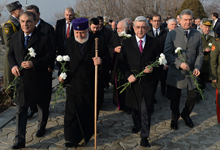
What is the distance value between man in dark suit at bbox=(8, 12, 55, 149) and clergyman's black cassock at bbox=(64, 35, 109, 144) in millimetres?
490

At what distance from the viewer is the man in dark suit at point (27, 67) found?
176 inches

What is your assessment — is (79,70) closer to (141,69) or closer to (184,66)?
(141,69)

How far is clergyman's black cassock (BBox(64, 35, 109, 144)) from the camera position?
453 centimetres

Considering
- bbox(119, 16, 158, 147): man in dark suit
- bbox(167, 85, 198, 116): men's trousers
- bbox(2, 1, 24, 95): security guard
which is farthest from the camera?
bbox(2, 1, 24, 95): security guard

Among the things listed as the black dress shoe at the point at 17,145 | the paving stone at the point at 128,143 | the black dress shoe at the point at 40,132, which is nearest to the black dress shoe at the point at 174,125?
the paving stone at the point at 128,143

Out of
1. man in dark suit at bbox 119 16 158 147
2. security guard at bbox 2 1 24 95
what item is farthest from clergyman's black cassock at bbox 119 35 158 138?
security guard at bbox 2 1 24 95

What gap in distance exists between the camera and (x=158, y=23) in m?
7.35

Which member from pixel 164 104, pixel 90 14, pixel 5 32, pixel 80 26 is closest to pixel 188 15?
pixel 80 26

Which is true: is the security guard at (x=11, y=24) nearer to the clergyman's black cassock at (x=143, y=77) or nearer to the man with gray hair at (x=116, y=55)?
the man with gray hair at (x=116, y=55)

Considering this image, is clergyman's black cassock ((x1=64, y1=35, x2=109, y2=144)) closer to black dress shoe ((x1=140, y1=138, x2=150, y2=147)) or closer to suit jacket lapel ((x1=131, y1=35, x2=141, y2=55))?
suit jacket lapel ((x1=131, y1=35, x2=141, y2=55))

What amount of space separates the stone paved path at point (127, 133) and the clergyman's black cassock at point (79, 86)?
1.12ft

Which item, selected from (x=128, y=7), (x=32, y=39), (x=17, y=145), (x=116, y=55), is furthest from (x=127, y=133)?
(x=128, y=7)

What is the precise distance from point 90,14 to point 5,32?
32.8 meters

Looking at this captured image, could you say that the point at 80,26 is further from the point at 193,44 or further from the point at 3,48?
the point at 3,48
